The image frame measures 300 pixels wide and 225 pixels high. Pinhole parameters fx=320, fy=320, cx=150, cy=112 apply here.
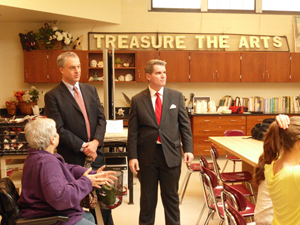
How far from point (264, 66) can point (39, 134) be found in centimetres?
653

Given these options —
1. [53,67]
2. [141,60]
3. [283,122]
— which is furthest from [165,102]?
[53,67]

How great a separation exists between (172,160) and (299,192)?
136cm

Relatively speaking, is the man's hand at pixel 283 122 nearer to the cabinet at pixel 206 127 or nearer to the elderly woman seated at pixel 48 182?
the elderly woman seated at pixel 48 182

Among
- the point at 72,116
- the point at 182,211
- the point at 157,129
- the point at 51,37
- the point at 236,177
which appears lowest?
the point at 182,211

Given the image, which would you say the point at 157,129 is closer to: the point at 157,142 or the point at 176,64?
the point at 157,142

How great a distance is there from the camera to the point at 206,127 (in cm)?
699

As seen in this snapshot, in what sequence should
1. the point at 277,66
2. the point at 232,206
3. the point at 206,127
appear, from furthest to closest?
1. the point at 277,66
2. the point at 206,127
3. the point at 232,206

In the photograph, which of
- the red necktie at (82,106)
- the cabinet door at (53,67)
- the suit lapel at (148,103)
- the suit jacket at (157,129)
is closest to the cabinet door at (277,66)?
the cabinet door at (53,67)

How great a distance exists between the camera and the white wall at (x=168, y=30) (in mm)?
7465

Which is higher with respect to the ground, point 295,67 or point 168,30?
point 168,30

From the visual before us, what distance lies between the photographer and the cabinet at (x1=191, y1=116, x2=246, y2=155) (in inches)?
275

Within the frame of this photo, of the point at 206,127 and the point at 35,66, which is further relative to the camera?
the point at 35,66

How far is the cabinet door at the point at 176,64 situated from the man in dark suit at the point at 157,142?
14.5ft

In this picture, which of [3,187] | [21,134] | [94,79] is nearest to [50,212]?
[3,187]
